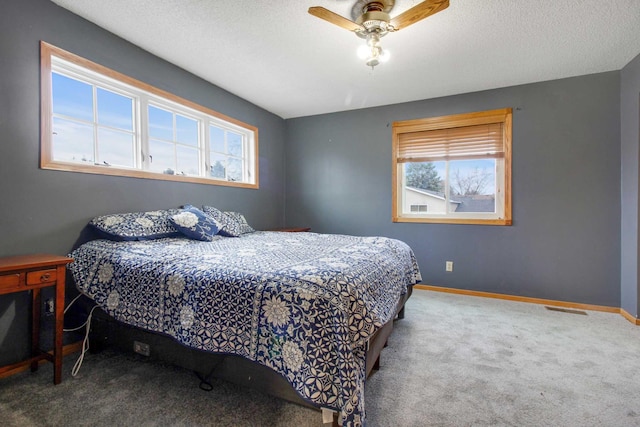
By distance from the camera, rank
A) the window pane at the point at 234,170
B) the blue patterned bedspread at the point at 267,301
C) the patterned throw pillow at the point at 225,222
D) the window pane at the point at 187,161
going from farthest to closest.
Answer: the window pane at the point at 234,170 < the window pane at the point at 187,161 < the patterned throw pillow at the point at 225,222 < the blue patterned bedspread at the point at 267,301

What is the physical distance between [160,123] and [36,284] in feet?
5.82

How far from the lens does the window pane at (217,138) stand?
3.42 meters

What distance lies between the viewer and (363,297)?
1.34 metres

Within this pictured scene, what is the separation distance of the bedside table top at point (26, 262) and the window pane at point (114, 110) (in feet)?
3.88

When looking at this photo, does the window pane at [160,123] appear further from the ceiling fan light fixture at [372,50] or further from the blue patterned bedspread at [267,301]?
the ceiling fan light fixture at [372,50]

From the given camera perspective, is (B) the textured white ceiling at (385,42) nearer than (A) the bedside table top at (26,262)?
No

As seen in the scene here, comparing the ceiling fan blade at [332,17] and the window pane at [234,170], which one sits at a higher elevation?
the ceiling fan blade at [332,17]

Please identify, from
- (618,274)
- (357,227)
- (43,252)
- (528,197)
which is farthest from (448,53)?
(43,252)

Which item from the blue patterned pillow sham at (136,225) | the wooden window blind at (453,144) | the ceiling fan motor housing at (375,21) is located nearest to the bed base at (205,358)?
the blue patterned pillow sham at (136,225)

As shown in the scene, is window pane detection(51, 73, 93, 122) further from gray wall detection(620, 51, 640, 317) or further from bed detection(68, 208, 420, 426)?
gray wall detection(620, 51, 640, 317)

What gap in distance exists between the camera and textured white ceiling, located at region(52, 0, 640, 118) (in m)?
2.03

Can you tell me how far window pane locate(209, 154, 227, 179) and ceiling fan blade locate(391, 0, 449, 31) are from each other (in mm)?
2400

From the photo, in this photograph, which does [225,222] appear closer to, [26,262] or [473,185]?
[26,262]

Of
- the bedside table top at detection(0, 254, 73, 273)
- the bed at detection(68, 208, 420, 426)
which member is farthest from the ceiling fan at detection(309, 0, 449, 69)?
the bedside table top at detection(0, 254, 73, 273)
